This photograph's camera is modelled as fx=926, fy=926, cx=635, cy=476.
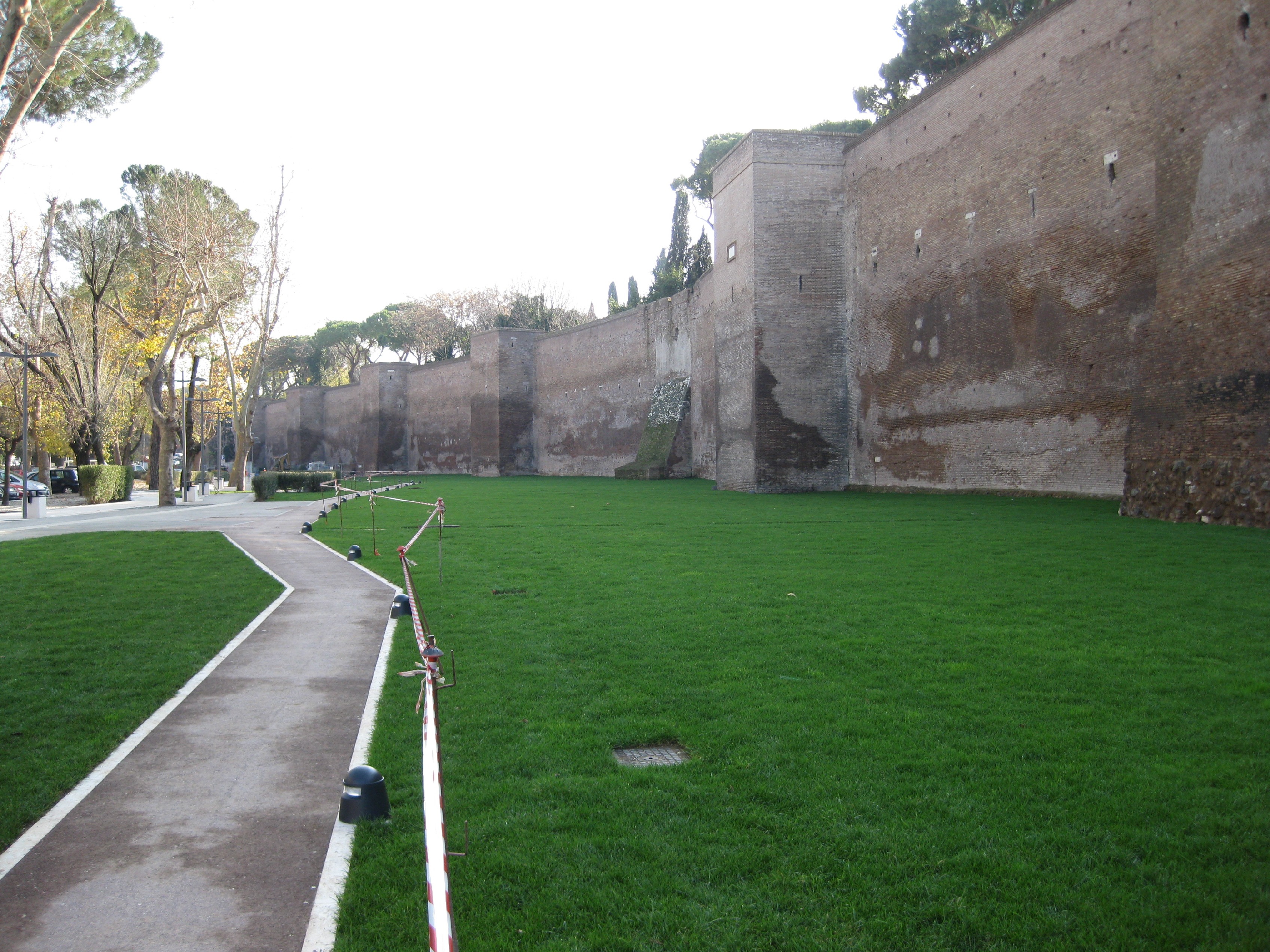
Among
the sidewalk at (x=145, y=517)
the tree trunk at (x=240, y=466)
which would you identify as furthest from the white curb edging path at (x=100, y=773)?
the tree trunk at (x=240, y=466)

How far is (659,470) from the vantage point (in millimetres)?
31078

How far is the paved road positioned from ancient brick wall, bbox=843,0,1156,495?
13.7m

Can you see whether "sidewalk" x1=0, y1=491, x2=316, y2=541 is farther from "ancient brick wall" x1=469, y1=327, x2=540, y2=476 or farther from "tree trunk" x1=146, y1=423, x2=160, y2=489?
"ancient brick wall" x1=469, y1=327, x2=540, y2=476

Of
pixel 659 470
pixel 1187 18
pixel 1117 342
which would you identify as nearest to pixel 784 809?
pixel 1187 18

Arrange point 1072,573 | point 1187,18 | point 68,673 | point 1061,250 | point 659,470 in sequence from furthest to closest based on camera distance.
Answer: point 659,470 → point 1061,250 → point 1187,18 → point 1072,573 → point 68,673

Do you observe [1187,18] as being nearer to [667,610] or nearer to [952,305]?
[952,305]

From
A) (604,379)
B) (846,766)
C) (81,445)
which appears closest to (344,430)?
(604,379)

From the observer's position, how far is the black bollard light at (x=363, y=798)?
3.12m

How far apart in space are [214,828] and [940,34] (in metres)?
36.3

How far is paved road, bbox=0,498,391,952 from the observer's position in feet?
Result: 8.25

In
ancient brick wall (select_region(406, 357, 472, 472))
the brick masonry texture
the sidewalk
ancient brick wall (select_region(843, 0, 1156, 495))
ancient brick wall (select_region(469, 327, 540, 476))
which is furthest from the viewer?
ancient brick wall (select_region(406, 357, 472, 472))

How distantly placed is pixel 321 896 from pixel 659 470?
93.5ft

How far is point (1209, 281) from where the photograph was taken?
11.6 metres

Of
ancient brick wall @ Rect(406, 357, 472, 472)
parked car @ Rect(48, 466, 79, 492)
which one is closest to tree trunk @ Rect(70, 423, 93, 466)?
parked car @ Rect(48, 466, 79, 492)
